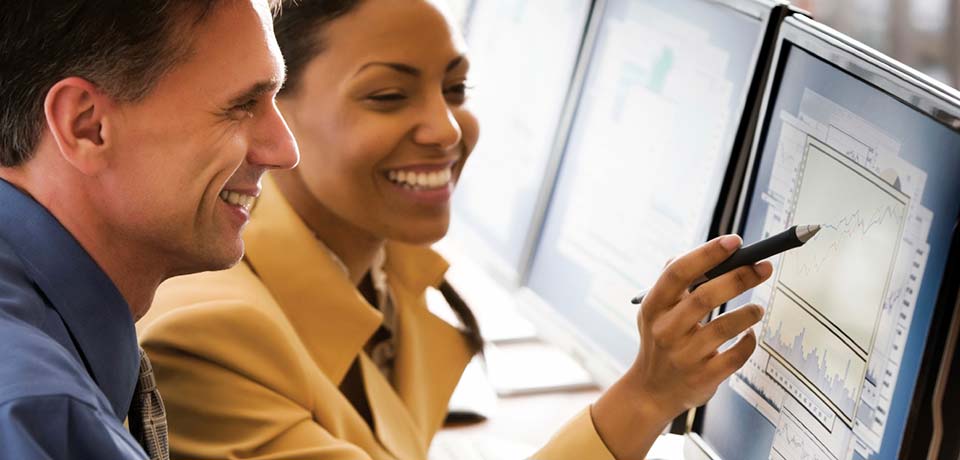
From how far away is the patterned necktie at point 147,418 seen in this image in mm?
1110

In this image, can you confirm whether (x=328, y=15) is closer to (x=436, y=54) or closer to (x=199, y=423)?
(x=436, y=54)

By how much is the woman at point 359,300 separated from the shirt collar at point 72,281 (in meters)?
0.27

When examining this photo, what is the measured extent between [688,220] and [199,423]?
0.58m

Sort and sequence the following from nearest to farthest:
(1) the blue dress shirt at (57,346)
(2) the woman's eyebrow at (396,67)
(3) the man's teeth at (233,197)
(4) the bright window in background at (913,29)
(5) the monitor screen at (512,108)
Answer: (1) the blue dress shirt at (57,346), (3) the man's teeth at (233,197), (2) the woman's eyebrow at (396,67), (5) the monitor screen at (512,108), (4) the bright window in background at (913,29)

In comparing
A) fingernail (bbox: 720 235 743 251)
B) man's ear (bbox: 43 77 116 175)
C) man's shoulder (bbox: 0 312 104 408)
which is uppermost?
man's ear (bbox: 43 77 116 175)

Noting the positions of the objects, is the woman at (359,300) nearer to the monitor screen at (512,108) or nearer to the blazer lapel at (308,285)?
the blazer lapel at (308,285)

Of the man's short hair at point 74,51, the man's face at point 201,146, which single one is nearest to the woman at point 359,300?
the man's face at point 201,146

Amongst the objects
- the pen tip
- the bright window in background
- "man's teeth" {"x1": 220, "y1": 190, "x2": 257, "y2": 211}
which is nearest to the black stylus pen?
the pen tip

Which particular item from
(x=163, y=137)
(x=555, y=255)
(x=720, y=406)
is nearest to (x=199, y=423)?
(x=163, y=137)

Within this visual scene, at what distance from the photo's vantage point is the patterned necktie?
1.11m

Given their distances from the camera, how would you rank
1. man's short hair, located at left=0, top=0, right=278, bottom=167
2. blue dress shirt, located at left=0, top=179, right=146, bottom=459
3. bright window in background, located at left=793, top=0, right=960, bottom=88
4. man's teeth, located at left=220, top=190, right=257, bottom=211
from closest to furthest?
blue dress shirt, located at left=0, top=179, right=146, bottom=459 → man's short hair, located at left=0, top=0, right=278, bottom=167 → man's teeth, located at left=220, top=190, right=257, bottom=211 → bright window in background, located at left=793, top=0, right=960, bottom=88

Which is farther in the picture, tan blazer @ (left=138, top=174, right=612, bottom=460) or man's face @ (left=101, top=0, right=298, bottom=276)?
tan blazer @ (left=138, top=174, right=612, bottom=460)

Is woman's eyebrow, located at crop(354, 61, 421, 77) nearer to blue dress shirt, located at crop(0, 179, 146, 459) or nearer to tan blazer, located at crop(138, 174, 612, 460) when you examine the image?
tan blazer, located at crop(138, 174, 612, 460)

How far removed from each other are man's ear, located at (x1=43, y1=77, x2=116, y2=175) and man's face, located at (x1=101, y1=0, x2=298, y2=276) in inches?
0.4
